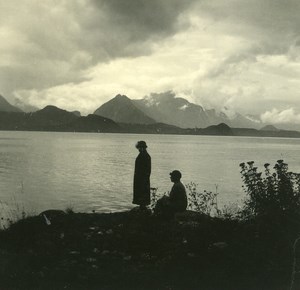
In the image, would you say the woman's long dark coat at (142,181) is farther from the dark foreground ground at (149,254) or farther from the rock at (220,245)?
the rock at (220,245)

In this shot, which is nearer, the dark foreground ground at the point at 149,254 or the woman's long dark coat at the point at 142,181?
the dark foreground ground at the point at 149,254

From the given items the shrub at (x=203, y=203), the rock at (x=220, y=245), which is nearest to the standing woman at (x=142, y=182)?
the shrub at (x=203, y=203)

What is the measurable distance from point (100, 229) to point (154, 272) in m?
4.44

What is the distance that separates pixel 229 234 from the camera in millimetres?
12586

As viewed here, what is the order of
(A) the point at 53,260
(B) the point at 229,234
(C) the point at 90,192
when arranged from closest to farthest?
(A) the point at 53,260 < (B) the point at 229,234 < (C) the point at 90,192

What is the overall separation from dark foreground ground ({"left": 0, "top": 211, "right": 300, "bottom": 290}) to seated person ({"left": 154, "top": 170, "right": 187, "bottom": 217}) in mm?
350

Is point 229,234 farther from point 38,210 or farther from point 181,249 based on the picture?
point 38,210

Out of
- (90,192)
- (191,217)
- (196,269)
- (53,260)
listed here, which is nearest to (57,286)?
(53,260)

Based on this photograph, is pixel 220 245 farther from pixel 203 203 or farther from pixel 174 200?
pixel 203 203

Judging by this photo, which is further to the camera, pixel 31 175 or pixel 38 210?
pixel 31 175

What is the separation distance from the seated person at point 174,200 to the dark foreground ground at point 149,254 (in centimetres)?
35

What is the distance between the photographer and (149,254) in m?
11.1

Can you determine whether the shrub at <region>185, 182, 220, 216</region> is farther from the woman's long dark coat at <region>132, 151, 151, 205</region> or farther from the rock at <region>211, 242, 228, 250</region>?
the rock at <region>211, 242, 228, 250</region>

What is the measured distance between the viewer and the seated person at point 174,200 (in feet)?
47.4
